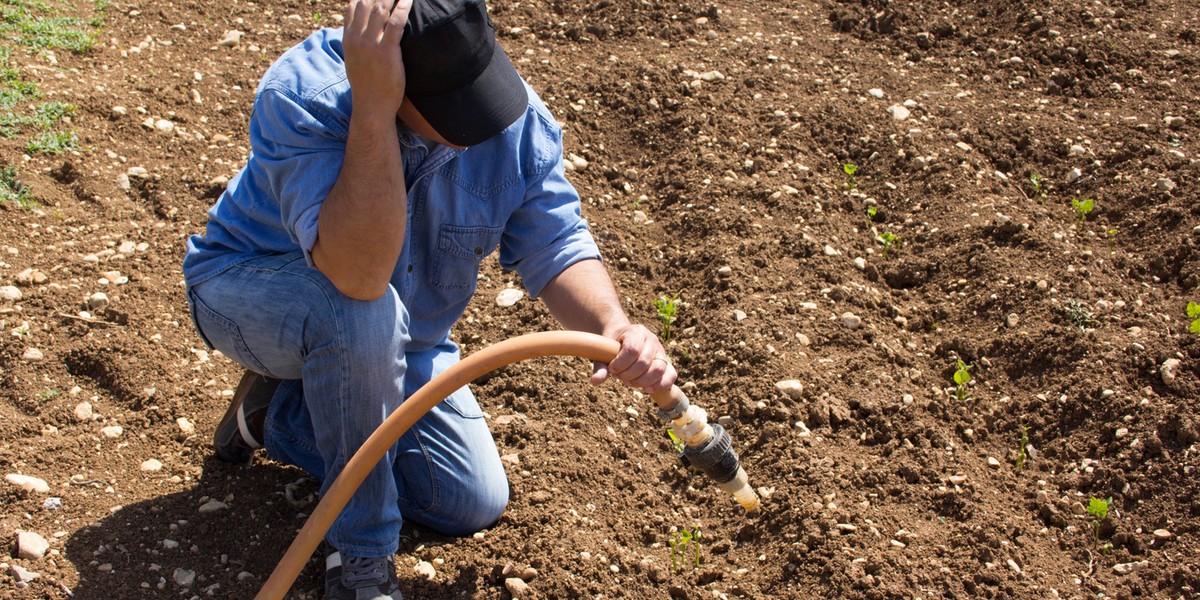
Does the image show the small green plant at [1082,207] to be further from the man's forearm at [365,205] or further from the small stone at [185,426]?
the small stone at [185,426]

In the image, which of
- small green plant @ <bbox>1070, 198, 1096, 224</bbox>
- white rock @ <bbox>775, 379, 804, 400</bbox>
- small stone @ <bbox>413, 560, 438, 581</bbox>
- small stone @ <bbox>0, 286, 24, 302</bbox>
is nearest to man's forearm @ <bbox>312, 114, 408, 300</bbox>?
small stone @ <bbox>413, 560, 438, 581</bbox>

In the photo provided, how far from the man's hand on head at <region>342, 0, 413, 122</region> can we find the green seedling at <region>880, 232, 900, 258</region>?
2458 millimetres

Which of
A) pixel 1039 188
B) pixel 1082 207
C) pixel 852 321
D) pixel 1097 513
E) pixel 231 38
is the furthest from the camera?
pixel 231 38

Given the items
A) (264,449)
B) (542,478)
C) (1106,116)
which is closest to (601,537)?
(542,478)

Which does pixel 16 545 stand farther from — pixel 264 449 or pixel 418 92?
pixel 418 92

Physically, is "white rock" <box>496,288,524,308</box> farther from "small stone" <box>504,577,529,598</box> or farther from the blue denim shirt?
"small stone" <box>504,577,529,598</box>

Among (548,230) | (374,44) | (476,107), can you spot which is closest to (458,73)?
(476,107)

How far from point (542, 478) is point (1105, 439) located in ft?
5.71

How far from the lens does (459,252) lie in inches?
112

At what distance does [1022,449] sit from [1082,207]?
4.31 feet

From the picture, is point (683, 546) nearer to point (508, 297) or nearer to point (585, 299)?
point (585, 299)

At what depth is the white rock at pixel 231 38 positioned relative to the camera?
5211mm

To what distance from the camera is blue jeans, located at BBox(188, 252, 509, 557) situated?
253 cm

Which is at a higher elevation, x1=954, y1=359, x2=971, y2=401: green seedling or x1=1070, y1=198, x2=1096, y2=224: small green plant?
x1=1070, y1=198, x2=1096, y2=224: small green plant
